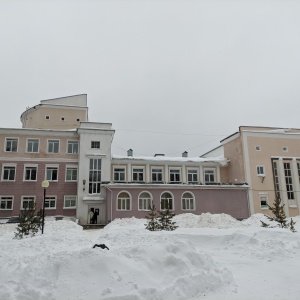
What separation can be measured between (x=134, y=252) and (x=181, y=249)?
48.8 inches

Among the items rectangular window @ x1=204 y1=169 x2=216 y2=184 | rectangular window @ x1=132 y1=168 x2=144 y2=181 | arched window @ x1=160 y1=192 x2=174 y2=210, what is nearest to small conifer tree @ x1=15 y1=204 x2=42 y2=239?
arched window @ x1=160 y1=192 x2=174 y2=210

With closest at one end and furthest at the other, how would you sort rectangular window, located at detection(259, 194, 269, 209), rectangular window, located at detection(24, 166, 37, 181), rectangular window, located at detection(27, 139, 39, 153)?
rectangular window, located at detection(24, 166, 37, 181) → rectangular window, located at detection(27, 139, 39, 153) → rectangular window, located at detection(259, 194, 269, 209)

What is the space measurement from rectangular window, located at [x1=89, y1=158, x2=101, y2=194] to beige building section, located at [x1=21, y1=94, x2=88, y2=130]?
848 centimetres

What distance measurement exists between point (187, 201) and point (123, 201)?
689 centimetres

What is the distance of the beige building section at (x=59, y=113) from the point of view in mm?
36938

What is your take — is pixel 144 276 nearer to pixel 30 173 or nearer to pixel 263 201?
pixel 30 173

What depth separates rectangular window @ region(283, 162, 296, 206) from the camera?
110 ft

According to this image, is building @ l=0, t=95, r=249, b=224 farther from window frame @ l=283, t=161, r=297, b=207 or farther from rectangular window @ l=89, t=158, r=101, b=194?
window frame @ l=283, t=161, r=297, b=207

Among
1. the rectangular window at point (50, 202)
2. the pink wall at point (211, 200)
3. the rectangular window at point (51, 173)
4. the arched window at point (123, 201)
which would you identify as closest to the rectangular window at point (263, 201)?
the pink wall at point (211, 200)

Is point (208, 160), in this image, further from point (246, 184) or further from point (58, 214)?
point (58, 214)

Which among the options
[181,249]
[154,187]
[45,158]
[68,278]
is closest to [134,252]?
[181,249]

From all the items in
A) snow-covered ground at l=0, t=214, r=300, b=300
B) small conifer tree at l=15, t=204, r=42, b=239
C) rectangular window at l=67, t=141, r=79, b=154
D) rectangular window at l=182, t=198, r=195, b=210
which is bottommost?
snow-covered ground at l=0, t=214, r=300, b=300

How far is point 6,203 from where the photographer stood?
28.9m

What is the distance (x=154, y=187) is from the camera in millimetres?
29750
